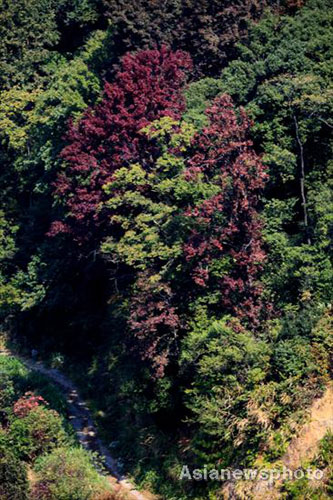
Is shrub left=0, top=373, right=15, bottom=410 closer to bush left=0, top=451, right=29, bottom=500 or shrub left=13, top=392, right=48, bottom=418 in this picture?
shrub left=13, top=392, right=48, bottom=418

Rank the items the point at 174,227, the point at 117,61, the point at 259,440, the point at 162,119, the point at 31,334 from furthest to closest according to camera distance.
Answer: the point at 31,334 → the point at 117,61 → the point at 162,119 → the point at 174,227 → the point at 259,440

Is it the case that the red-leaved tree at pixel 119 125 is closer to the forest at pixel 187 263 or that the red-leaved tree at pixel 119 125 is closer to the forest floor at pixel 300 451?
the forest at pixel 187 263

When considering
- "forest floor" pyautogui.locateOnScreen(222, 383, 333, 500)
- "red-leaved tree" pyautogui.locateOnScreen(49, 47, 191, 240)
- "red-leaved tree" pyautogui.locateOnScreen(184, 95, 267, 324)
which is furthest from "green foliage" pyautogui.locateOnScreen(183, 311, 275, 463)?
"red-leaved tree" pyautogui.locateOnScreen(49, 47, 191, 240)

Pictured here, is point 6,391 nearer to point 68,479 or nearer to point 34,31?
point 68,479

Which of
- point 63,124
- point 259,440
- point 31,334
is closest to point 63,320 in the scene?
point 31,334

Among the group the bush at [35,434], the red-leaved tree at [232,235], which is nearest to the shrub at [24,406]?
the bush at [35,434]

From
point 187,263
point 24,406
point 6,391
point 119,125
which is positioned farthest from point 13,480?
point 119,125

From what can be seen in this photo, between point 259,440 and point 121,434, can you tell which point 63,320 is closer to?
point 121,434
